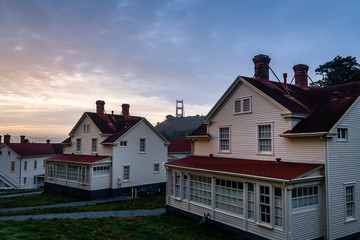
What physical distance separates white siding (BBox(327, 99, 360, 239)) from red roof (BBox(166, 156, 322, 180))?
117 cm

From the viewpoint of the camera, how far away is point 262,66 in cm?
2028

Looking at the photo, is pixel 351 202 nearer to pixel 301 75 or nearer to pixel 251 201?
pixel 251 201

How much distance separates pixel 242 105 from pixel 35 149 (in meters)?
44.7

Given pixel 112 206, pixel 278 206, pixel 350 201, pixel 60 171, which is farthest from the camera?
pixel 60 171

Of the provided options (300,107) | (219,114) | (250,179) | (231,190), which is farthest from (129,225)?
(300,107)

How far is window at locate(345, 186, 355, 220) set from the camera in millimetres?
13562

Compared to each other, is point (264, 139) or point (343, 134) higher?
point (343, 134)

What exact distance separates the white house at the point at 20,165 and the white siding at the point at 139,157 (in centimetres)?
2634

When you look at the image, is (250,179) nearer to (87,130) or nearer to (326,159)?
(326,159)

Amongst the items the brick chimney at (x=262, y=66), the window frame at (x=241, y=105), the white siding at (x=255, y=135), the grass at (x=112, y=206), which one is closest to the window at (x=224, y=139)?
the white siding at (x=255, y=135)

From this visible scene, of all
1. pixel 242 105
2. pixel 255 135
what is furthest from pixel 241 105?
pixel 255 135

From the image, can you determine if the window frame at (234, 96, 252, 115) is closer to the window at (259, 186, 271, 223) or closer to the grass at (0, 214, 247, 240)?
the window at (259, 186, 271, 223)

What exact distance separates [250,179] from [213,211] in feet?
12.1

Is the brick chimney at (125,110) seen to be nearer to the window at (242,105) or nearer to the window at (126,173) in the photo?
the window at (126,173)
